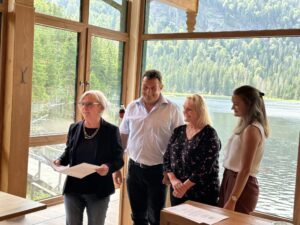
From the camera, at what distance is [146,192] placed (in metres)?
3.04

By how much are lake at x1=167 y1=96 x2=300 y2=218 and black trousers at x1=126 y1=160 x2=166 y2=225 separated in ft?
3.07

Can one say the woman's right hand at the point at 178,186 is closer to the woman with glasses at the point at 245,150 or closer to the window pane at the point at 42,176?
the woman with glasses at the point at 245,150

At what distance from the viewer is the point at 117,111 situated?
13.8ft

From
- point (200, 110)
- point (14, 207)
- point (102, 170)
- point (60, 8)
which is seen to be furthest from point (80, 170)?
point (60, 8)

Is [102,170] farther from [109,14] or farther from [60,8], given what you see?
[109,14]

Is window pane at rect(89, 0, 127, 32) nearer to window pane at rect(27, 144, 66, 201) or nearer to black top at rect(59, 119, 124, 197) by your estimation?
window pane at rect(27, 144, 66, 201)

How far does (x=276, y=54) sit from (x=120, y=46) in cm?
165

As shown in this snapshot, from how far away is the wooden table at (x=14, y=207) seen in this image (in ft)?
6.28

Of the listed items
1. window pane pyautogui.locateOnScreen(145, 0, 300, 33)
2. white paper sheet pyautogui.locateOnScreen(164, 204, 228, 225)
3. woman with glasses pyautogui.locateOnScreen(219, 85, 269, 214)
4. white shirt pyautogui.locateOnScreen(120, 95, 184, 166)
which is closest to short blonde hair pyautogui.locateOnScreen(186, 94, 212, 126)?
woman with glasses pyautogui.locateOnScreen(219, 85, 269, 214)

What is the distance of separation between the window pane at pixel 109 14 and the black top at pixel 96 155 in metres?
1.53

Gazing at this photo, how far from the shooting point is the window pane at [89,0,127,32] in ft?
12.5

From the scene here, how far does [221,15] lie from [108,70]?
4.15ft

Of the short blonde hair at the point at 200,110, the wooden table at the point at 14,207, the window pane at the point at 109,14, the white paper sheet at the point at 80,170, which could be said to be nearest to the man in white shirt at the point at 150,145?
the short blonde hair at the point at 200,110

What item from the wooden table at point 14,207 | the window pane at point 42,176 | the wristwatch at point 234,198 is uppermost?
the wooden table at point 14,207
